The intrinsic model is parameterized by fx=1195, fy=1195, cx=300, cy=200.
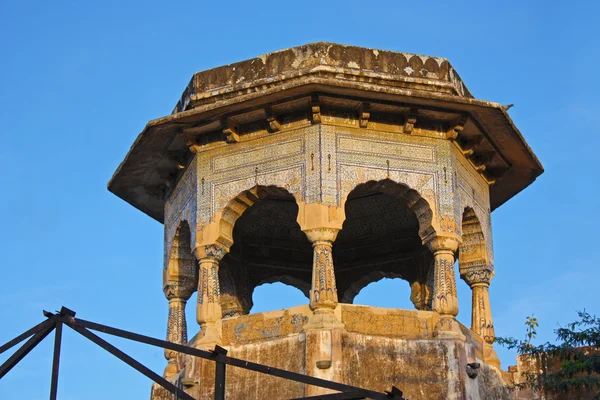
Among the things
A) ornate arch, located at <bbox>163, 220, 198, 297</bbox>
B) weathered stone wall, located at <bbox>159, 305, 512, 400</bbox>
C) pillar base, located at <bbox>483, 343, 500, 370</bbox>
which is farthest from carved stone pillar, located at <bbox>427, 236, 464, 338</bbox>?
ornate arch, located at <bbox>163, 220, 198, 297</bbox>

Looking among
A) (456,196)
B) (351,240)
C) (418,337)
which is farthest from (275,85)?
(351,240)

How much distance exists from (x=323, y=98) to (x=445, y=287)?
2.92 metres

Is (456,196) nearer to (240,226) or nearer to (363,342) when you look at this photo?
(363,342)

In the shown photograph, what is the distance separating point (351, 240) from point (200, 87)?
5.04m

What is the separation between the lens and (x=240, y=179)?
1603 cm

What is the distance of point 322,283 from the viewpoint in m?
15.0

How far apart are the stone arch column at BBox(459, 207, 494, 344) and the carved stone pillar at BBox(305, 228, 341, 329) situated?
2641 mm

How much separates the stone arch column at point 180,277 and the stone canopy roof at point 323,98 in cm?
109

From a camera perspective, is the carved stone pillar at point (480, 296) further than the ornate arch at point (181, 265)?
No

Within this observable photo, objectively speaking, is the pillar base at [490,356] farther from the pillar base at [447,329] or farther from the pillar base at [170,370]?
the pillar base at [170,370]

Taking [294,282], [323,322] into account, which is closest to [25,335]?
[323,322]

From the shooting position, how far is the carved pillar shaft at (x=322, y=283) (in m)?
14.9

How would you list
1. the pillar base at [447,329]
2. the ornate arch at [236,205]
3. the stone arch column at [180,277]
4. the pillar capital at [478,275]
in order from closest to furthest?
1. the pillar base at [447,329]
2. the ornate arch at [236,205]
3. the pillar capital at [478,275]
4. the stone arch column at [180,277]

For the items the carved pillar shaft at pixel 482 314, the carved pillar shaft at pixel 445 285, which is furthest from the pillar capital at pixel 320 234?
the carved pillar shaft at pixel 482 314
